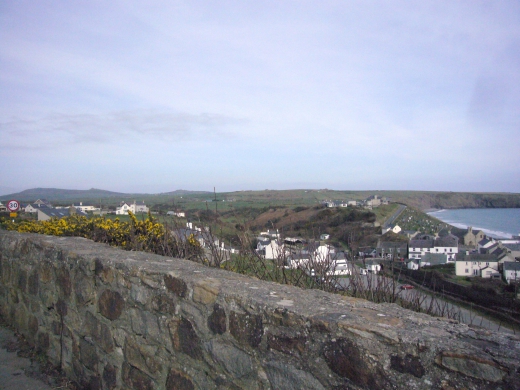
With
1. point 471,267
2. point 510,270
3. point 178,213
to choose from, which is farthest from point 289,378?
point 471,267

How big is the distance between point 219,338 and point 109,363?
118 cm

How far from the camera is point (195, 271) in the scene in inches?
104

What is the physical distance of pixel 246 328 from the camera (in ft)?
6.77

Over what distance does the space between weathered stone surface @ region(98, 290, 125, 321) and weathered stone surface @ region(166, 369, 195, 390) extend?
0.65m

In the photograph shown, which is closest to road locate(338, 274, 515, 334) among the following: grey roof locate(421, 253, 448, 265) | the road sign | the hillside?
grey roof locate(421, 253, 448, 265)

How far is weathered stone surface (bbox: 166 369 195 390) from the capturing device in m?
2.34

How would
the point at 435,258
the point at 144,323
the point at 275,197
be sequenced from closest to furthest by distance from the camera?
the point at 144,323 < the point at 435,258 < the point at 275,197

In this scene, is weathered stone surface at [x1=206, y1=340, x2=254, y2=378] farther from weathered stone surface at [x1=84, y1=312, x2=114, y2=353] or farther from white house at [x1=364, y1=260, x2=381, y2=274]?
white house at [x1=364, y1=260, x2=381, y2=274]

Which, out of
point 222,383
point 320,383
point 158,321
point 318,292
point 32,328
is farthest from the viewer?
point 32,328

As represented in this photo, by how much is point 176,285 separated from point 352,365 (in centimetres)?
123

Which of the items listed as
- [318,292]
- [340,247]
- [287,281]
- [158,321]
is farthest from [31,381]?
[340,247]

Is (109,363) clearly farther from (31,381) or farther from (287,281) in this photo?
(287,281)

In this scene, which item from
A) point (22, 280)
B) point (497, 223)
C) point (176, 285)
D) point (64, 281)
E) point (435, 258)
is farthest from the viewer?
point (497, 223)

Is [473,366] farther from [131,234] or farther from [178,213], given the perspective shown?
[178,213]
